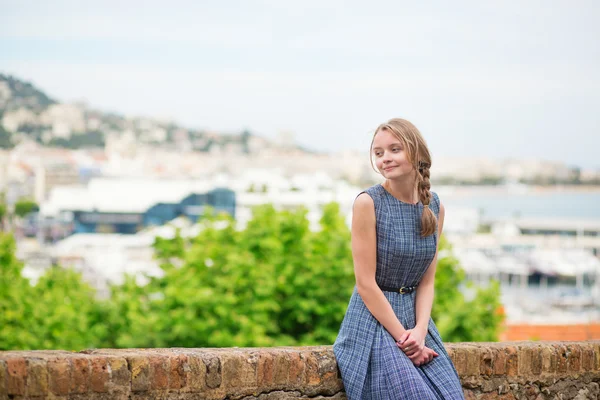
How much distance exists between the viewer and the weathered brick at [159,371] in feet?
9.58

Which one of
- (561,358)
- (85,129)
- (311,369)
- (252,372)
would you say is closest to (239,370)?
(252,372)

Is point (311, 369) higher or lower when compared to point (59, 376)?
lower

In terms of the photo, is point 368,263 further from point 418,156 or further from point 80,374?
point 80,374

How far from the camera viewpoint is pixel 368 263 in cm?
297

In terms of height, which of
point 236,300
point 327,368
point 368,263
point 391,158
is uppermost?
point 391,158

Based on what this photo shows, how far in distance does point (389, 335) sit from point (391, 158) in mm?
623

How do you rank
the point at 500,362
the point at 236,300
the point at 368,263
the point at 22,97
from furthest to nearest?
the point at 22,97 → the point at 236,300 → the point at 500,362 → the point at 368,263

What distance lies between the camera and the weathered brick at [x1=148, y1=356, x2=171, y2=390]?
9.58ft

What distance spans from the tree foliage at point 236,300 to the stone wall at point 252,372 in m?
9.83

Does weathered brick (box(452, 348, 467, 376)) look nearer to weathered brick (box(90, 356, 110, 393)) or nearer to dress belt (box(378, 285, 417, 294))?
dress belt (box(378, 285, 417, 294))

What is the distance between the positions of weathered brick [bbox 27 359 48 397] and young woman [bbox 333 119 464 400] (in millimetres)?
1061

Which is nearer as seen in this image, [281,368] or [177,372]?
[177,372]

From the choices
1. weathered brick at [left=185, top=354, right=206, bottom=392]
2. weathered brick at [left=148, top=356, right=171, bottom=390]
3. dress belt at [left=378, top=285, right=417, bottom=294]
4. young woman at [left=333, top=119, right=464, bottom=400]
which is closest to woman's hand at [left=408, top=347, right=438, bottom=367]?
young woman at [left=333, top=119, right=464, bottom=400]

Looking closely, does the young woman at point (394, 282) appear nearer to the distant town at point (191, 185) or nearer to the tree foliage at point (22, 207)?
the distant town at point (191, 185)
